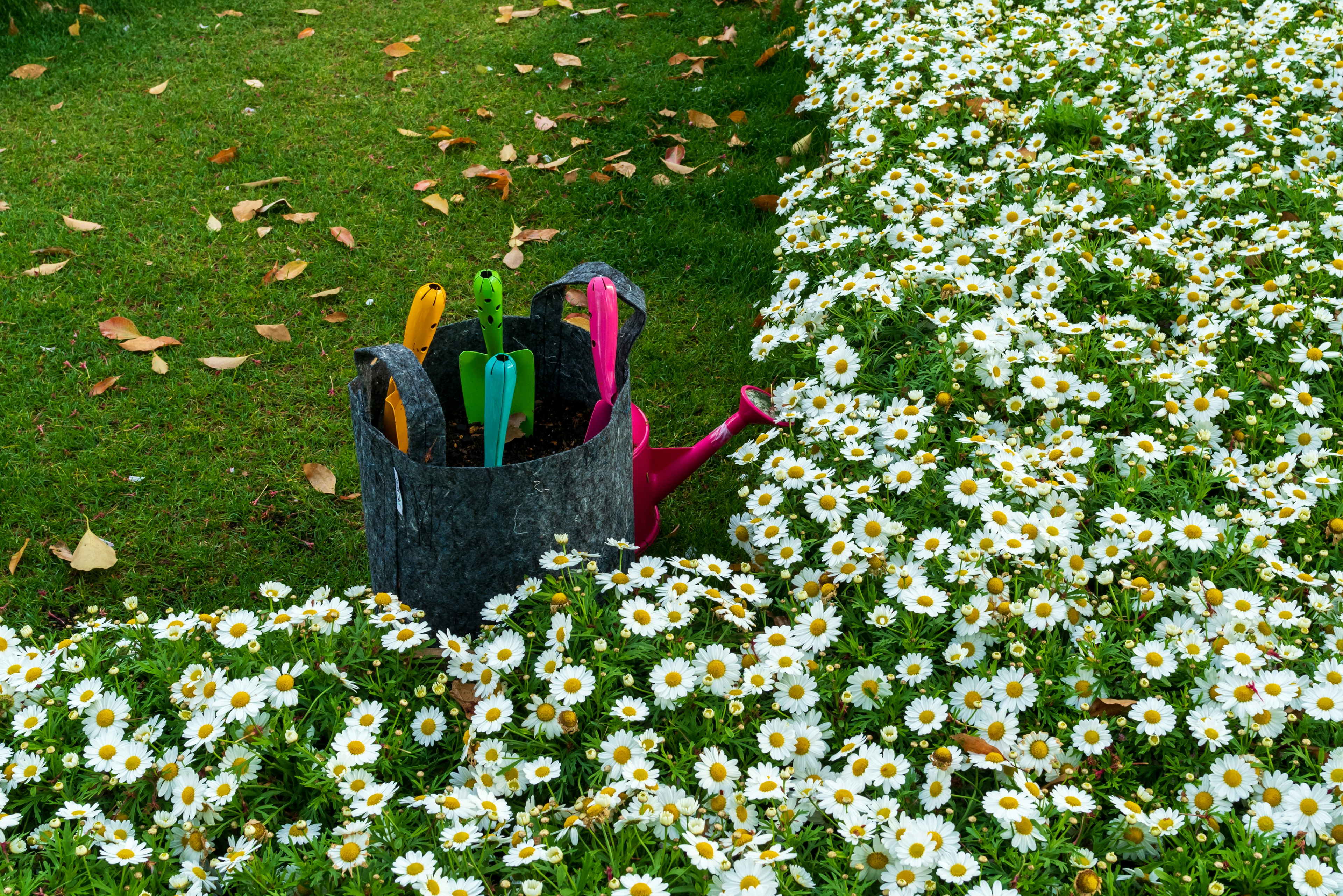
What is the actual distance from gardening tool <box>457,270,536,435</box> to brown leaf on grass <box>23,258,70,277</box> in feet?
7.19

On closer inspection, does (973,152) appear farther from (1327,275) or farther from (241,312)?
(241,312)

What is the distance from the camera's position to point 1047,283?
92.2 inches

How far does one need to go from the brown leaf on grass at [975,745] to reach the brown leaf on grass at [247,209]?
128 inches

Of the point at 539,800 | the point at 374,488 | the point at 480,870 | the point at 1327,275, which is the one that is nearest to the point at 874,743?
the point at 539,800

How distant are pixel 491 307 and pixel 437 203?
2172mm

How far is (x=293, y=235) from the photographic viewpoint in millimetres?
3643

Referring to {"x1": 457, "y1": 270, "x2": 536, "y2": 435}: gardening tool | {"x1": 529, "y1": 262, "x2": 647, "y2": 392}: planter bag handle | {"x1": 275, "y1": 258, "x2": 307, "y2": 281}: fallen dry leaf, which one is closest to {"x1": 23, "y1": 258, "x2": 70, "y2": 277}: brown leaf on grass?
{"x1": 275, "y1": 258, "x2": 307, "y2": 281}: fallen dry leaf

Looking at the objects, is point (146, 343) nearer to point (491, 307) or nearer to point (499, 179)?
point (499, 179)

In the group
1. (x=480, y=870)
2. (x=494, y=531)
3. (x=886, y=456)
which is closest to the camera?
(x=480, y=870)

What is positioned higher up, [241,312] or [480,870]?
[480,870]

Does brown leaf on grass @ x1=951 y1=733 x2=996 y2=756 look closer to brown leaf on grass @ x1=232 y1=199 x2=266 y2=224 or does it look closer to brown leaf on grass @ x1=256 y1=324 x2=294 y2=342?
brown leaf on grass @ x1=256 y1=324 x2=294 y2=342

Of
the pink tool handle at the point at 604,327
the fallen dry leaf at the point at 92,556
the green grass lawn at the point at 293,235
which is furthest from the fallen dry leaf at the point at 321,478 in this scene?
the pink tool handle at the point at 604,327

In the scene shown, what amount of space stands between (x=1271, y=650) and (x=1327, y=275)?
127 cm

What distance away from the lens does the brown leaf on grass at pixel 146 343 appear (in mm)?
3119
